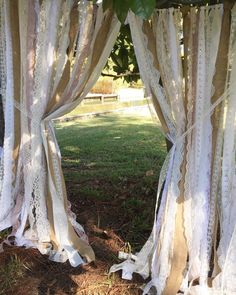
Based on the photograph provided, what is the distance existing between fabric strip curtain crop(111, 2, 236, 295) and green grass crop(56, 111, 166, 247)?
0.38m

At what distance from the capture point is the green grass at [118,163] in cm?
412

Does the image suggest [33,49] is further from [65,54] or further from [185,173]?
[185,173]

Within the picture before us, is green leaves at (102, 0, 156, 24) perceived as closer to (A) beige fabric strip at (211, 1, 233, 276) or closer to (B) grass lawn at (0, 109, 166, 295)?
(A) beige fabric strip at (211, 1, 233, 276)

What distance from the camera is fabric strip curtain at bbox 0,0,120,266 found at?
9.42 ft

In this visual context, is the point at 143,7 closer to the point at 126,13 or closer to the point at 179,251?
the point at 126,13

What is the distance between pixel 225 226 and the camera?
265cm

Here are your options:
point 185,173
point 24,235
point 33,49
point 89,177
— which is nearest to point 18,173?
point 24,235

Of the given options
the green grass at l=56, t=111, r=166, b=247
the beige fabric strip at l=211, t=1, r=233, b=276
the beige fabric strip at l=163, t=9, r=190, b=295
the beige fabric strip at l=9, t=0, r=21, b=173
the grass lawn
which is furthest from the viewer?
the green grass at l=56, t=111, r=166, b=247

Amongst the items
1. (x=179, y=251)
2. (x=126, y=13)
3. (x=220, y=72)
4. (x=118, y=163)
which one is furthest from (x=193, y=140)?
(x=118, y=163)

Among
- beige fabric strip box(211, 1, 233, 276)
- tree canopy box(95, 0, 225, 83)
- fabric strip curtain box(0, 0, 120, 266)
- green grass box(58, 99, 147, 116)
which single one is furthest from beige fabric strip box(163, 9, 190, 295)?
green grass box(58, 99, 147, 116)

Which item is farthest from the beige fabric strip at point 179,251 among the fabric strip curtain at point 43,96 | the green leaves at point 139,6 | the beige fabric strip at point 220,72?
the green leaves at point 139,6

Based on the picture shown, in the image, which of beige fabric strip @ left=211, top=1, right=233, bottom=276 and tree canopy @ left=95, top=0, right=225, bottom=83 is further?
beige fabric strip @ left=211, top=1, right=233, bottom=276

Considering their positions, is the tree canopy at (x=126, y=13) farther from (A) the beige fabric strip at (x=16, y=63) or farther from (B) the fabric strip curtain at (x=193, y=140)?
(A) the beige fabric strip at (x=16, y=63)

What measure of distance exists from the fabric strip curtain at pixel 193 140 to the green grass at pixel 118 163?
38 cm
